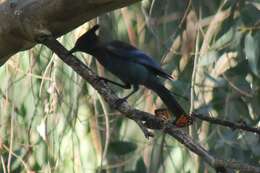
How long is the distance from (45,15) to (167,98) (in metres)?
0.33

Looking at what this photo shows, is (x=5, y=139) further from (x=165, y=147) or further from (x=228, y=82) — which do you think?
(x=228, y=82)

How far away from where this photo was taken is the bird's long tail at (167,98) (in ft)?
5.35

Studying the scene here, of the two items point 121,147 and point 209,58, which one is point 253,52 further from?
point 121,147

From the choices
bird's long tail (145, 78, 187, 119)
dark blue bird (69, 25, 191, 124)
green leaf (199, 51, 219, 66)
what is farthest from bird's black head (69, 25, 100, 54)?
green leaf (199, 51, 219, 66)

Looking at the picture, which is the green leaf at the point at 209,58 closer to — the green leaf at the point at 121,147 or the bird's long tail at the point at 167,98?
the green leaf at the point at 121,147

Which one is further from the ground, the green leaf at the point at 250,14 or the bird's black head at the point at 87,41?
the green leaf at the point at 250,14

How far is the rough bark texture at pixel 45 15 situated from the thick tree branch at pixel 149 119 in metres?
0.03

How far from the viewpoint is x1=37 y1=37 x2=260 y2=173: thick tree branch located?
1.39 m

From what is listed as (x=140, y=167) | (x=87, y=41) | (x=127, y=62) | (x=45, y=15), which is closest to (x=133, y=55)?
(x=127, y=62)

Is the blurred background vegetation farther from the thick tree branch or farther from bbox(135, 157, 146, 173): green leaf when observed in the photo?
the thick tree branch

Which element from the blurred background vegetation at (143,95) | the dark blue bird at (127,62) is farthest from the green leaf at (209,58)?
the dark blue bird at (127,62)

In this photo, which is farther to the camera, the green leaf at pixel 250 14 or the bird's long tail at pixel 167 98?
the green leaf at pixel 250 14

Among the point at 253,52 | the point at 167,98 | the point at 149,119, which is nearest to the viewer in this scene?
the point at 149,119

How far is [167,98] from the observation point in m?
1.71
